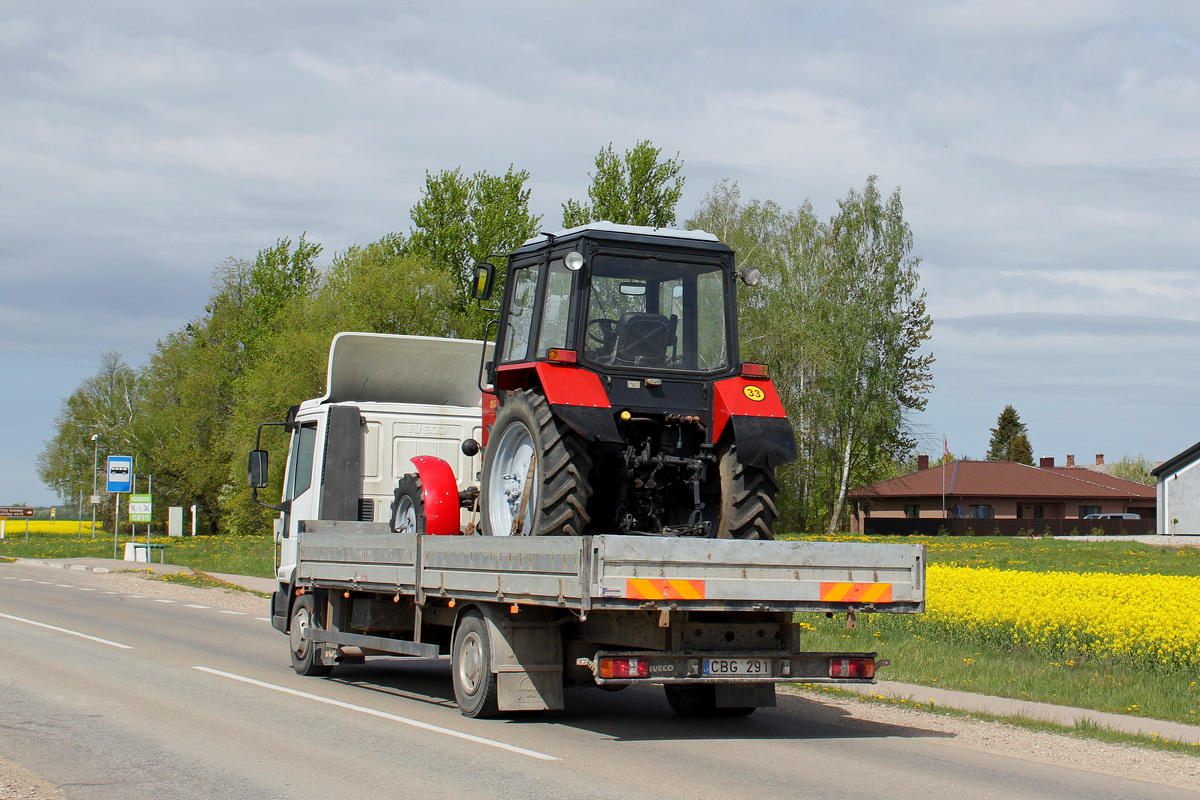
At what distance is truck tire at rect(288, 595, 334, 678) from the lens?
41.3 ft

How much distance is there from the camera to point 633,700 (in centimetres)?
1170

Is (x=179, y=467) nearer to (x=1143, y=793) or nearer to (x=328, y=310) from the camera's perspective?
(x=328, y=310)

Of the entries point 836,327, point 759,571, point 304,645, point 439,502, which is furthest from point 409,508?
point 836,327

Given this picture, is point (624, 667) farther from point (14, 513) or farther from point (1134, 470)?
point (1134, 470)

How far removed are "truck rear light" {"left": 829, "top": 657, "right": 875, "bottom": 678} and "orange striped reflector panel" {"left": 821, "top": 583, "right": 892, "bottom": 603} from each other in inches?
23.2

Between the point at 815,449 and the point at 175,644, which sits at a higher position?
the point at 815,449

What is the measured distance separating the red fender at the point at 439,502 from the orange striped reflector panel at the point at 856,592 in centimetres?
379

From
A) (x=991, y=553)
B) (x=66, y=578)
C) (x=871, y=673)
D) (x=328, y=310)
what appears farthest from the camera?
(x=328, y=310)

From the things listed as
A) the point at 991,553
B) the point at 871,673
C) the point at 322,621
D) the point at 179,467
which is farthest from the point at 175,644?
the point at 179,467

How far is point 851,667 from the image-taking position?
8.93m

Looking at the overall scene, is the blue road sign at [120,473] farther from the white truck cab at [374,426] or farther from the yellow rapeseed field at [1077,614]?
the yellow rapeseed field at [1077,614]

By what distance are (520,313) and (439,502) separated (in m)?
1.87

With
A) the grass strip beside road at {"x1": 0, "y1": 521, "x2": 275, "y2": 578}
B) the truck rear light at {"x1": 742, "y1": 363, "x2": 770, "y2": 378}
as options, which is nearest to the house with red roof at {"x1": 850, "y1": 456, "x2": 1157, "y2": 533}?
the grass strip beside road at {"x1": 0, "y1": 521, "x2": 275, "y2": 578}

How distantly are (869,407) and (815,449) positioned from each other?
306 cm
